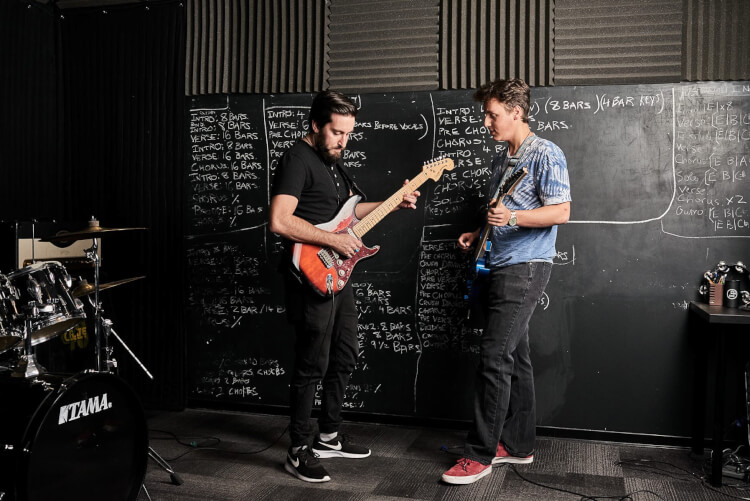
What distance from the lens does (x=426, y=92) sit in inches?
169

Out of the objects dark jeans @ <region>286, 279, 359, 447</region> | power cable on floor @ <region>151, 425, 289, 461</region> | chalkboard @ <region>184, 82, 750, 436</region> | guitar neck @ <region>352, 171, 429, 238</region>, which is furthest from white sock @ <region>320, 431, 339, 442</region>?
guitar neck @ <region>352, 171, 429, 238</region>

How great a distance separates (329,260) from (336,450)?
3.44ft

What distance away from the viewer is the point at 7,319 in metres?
2.96

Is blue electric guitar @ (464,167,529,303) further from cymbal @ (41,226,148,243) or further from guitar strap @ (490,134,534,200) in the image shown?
cymbal @ (41,226,148,243)

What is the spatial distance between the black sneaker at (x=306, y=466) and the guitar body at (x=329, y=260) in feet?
2.63

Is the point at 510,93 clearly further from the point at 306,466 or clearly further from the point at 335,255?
the point at 306,466

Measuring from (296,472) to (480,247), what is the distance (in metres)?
1.44

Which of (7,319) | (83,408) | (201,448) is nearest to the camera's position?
(83,408)

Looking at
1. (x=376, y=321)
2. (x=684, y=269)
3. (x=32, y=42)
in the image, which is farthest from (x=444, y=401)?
(x=32, y=42)

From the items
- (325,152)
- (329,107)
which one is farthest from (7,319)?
(329,107)

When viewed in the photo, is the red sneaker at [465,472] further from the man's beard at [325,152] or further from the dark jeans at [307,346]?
the man's beard at [325,152]

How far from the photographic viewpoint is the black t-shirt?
132 inches

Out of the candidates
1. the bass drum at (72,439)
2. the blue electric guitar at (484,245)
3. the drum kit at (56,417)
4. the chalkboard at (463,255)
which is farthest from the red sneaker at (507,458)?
the bass drum at (72,439)

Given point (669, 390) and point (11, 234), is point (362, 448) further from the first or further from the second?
point (11, 234)
